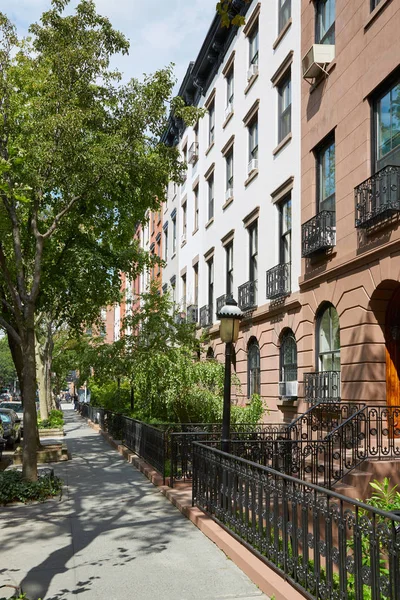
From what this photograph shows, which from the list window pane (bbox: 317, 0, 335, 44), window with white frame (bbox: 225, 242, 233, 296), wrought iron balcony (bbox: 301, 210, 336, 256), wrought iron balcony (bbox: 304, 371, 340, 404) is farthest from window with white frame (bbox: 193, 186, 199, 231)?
wrought iron balcony (bbox: 304, 371, 340, 404)

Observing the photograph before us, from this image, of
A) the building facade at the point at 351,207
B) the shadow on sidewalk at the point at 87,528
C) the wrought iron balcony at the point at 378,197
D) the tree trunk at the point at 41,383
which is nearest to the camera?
the shadow on sidewalk at the point at 87,528

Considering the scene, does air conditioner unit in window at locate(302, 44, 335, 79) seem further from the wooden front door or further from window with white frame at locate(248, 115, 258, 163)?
the wooden front door

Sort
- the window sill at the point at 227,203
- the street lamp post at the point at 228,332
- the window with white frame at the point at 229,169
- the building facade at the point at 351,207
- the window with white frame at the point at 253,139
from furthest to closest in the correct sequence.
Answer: the window with white frame at the point at 229,169, the window sill at the point at 227,203, the window with white frame at the point at 253,139, the building facade at the point at 351,207, the street lamp post at the point at 228,332

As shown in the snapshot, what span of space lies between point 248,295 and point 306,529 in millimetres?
14480

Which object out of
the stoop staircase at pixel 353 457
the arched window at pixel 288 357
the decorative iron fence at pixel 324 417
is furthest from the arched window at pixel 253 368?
the stoop staircase at pixel 353 457

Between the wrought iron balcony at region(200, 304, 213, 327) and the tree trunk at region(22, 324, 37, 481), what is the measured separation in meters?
13.2

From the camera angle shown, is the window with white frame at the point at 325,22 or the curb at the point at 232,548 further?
the window with white frame at the point at 325,22

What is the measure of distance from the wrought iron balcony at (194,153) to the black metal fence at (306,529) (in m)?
21.4

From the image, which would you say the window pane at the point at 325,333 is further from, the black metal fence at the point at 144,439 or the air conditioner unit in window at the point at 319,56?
the air conditioner unit in window at the point at 319,56

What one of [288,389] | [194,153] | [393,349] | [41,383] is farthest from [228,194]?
[41,383]

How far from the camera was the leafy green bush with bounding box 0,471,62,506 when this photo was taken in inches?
424

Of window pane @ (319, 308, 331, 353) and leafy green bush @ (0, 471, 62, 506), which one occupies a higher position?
window pane @ (319, 308, 331, 353)

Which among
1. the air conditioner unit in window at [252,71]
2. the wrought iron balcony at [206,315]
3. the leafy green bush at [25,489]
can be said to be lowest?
the leafy green bush at [25,489]

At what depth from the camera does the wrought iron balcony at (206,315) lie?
25.0 m
